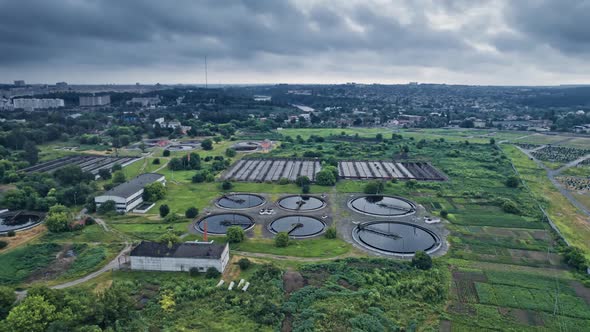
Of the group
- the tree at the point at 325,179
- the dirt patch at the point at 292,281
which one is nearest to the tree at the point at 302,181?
the tree at the point at 325,179

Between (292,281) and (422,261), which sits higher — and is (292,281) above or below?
below

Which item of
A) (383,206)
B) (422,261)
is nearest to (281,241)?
(422,261)

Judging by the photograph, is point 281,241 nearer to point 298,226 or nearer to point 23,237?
point 298,226

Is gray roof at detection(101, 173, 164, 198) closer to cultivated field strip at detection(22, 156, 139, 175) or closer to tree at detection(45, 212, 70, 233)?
tree at detection(45, 212, 70, 233)

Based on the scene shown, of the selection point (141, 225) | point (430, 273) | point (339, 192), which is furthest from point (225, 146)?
point (430, 273)

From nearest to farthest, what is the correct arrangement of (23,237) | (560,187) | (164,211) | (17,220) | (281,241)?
(281,241) → (23,237) → (17,220) → (164,211) → (560,187)

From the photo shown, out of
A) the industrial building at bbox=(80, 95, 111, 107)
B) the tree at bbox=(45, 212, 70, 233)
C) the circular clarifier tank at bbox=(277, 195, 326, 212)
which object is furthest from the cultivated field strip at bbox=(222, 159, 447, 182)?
the industrial building at bbox=(80, 95, 111, 107)

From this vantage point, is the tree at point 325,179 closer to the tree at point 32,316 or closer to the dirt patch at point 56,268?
the dirt patch at point 56,268
